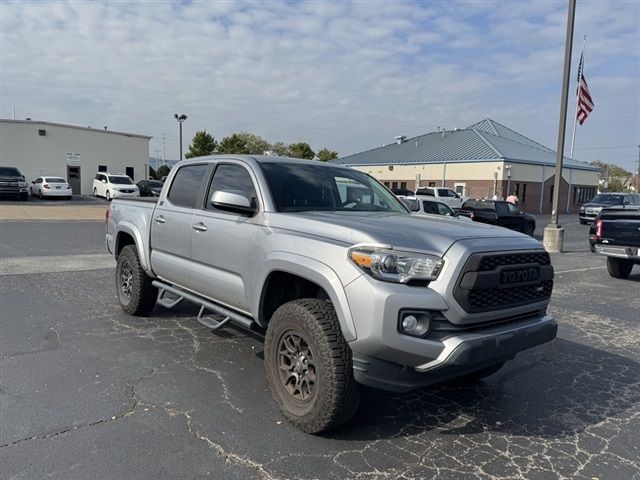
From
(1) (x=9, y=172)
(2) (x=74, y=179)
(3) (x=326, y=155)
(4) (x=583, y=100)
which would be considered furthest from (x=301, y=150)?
(4) (x=583, y=100)

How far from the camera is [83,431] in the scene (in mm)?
3379

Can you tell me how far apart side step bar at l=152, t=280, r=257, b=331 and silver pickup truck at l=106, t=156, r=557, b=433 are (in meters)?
0.02

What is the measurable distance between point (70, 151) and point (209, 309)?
3805 centimetres

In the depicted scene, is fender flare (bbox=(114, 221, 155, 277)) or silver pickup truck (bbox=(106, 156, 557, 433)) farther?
fender flare (bbox=(114, 221, 155, 277))

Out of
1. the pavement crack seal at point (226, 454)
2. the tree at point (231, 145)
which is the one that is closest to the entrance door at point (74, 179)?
the tree at point (231, 145)

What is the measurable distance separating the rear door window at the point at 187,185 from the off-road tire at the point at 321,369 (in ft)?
6.55

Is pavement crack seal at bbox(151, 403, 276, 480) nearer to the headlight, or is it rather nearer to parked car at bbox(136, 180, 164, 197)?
the headlight

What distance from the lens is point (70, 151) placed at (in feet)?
123

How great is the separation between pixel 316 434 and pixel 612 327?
4999mm

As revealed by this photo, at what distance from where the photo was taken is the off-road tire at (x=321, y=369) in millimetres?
3178

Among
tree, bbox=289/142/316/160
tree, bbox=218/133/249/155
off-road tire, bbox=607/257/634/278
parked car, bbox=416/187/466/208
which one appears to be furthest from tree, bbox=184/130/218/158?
off-road tire, bbox=607/257/634/278

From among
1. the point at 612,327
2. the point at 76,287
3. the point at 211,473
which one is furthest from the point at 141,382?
the point at 612,327

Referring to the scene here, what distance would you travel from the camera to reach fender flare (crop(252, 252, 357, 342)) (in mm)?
3088

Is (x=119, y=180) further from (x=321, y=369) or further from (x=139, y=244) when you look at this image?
(x=321, y=369)
